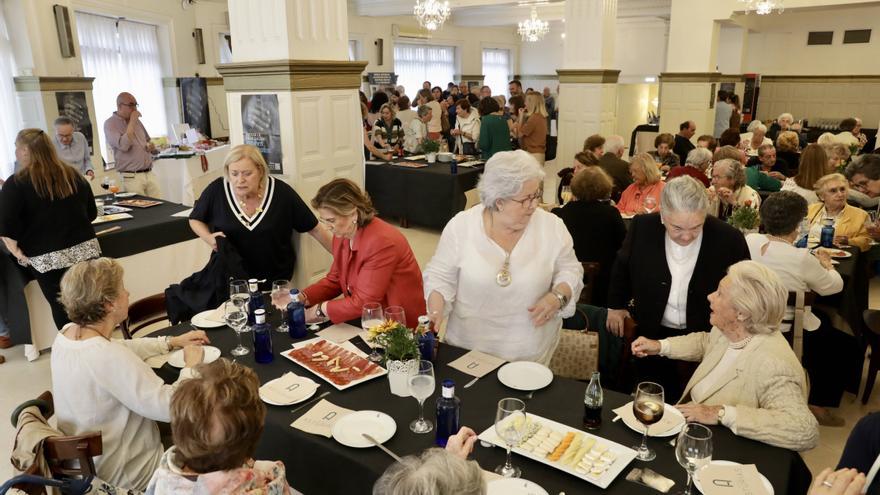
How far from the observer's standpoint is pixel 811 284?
3131mm

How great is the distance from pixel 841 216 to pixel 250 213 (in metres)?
4.06

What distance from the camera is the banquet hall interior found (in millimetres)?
2443

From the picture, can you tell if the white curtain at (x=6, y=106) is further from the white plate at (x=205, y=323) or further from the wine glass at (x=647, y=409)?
the wine glass at (x=647, y=409)

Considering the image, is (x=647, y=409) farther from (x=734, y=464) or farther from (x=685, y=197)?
(x=685, y=197)

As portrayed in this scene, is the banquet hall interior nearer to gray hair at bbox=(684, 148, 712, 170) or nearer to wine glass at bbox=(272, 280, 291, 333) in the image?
gray hair at bbox=(684, 148, 712, 170)

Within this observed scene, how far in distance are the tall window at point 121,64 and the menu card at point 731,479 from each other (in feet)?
30.5

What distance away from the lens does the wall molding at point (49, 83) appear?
6883 mm

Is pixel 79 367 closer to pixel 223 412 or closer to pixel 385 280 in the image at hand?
pixel 223 412

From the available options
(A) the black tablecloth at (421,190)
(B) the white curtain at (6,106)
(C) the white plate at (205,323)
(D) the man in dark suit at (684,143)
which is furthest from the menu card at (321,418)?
(B) the white curtain at (6,106)

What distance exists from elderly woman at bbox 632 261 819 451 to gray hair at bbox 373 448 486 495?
1.05 metres

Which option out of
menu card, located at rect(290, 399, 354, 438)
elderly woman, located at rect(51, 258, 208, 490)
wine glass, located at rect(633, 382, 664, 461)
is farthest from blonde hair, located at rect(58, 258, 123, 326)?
wine glass, located at rect(633, 382, 664, 461)

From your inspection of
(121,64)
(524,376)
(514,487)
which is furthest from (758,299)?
(121,64)

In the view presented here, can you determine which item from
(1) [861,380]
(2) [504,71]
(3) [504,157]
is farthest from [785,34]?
(3) [504,157]

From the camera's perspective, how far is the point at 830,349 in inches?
134
